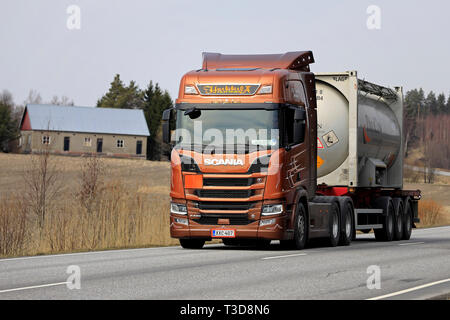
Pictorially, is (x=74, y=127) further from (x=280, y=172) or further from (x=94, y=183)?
(x=280, y=172)

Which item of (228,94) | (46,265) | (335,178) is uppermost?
(228,94)

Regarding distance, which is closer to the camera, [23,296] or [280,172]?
[23,296]

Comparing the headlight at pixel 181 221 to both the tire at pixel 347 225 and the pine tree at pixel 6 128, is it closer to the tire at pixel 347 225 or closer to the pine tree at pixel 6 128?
the tire at pixel 347 225

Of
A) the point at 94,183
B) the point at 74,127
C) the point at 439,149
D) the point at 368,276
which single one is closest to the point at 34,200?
the point at 94,183

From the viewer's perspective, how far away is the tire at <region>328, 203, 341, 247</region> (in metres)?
20.1

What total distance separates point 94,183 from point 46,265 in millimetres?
14397

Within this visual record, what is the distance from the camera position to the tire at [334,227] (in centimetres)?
Result: 2009

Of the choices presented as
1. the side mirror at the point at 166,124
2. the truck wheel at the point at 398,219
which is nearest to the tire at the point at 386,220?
the truck wheel at the point at 398,219

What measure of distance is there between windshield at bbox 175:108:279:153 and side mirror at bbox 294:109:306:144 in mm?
418

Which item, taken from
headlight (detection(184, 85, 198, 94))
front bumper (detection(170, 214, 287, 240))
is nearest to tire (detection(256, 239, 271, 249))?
front bumper (detection(170, 214, 287, 240))

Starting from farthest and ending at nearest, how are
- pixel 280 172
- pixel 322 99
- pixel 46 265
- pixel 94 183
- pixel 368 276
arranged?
1. pixel 94 183
2. pixel 322 99
3. pixel 280 172
4. pixel 46 265
5. pixel 368 276

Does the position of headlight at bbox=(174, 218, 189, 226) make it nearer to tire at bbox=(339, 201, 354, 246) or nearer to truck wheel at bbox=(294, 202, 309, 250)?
truck wheel at bbox=(294, 202, 309, 250)
